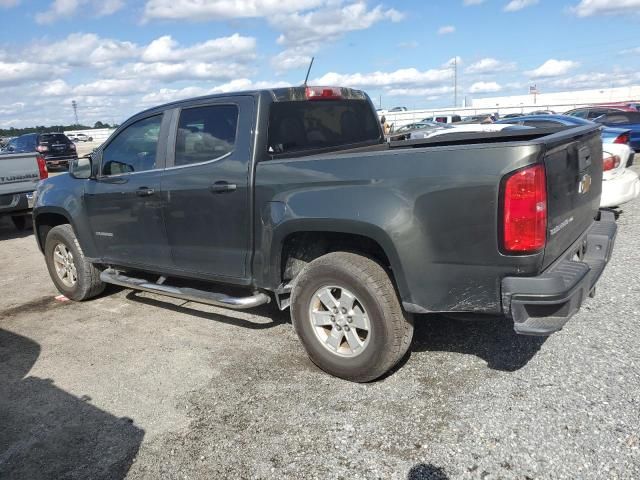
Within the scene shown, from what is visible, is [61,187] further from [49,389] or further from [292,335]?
[292,335]

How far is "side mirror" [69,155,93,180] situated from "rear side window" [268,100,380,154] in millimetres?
2182

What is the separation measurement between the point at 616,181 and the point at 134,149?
18.8ft

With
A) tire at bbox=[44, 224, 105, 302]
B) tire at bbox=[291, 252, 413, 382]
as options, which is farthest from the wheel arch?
tire at bbox=[44, 224, 105, 302]

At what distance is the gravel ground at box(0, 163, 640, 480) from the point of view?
2727mm

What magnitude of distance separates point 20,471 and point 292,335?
6.99ft

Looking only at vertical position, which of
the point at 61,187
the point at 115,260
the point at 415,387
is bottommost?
the point at 415,387

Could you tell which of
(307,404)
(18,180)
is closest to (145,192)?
(307,404)

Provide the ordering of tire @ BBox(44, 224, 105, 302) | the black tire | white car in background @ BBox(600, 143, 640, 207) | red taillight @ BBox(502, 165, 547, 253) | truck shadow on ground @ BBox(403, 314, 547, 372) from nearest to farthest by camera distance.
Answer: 1. red taillight @ BBox(502, 165, 547, 253)
2. truck shadow on ground @ BBox(403, 314, 547, 372)
3. tire @ BBox(44, 224, 105, 302)
4. white car in background @ BBox(600, 143, 640, 207)
5. the black tire

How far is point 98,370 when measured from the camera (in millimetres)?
3986

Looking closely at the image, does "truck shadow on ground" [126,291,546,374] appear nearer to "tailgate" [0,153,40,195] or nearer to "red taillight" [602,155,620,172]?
"red taillight" [602,155,620,172]

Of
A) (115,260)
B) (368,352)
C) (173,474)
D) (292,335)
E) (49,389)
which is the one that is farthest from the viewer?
(115,260)

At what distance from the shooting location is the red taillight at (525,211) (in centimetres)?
267

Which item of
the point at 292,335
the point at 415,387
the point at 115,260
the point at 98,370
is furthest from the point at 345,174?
the point at 115,260

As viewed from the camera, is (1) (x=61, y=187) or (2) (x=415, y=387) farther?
(1) (x=61, y=187)
